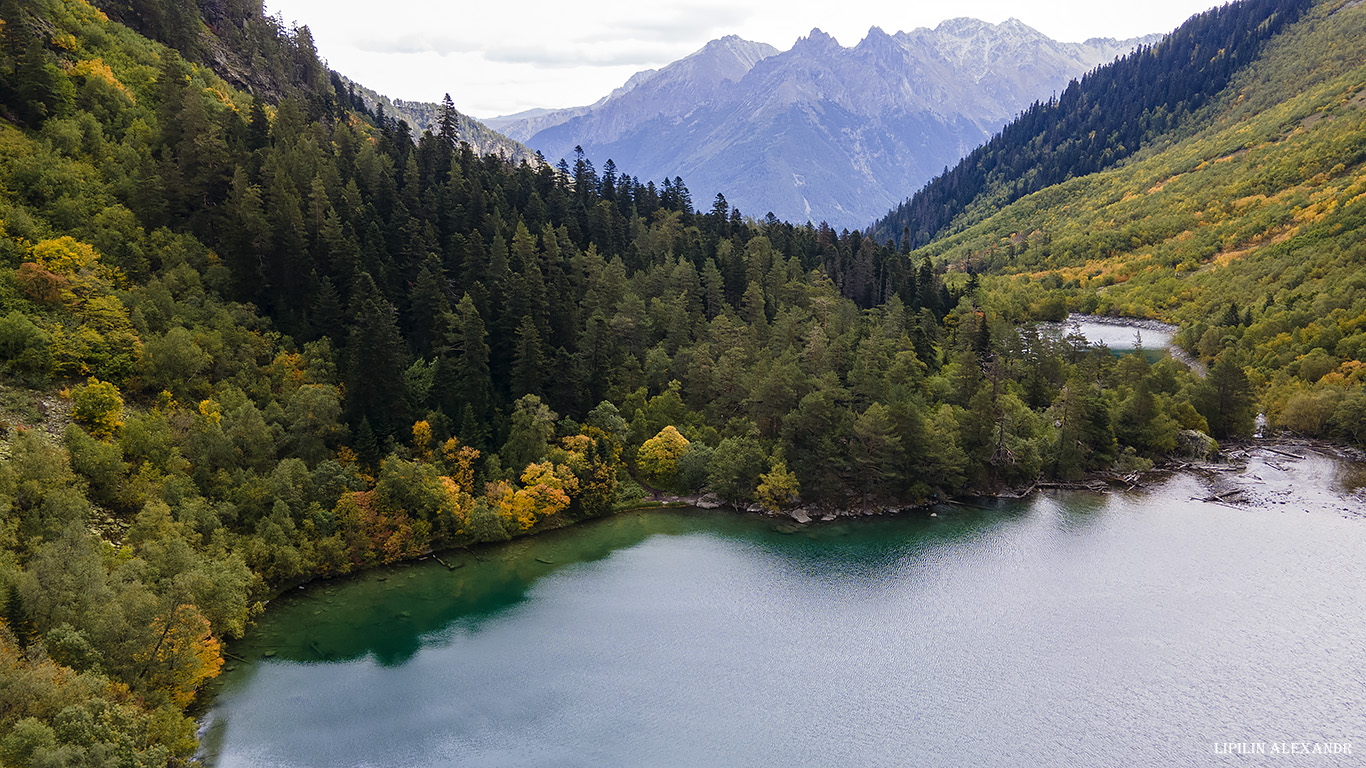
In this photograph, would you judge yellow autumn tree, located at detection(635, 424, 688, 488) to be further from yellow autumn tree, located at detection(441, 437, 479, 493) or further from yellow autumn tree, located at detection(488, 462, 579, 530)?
yellow autumn tree, located at detection(441, 437, 479, 493)

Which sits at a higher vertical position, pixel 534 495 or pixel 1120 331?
pixel 1120 331

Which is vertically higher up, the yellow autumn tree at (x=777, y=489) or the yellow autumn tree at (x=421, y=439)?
the yellow autumn tree at (x=421, y=439)

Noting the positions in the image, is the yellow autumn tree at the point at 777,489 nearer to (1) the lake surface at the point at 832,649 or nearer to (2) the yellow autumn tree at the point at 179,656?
(1) the lake surface at the point at 832,649

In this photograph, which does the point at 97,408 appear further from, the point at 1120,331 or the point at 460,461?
the point at 1120,331

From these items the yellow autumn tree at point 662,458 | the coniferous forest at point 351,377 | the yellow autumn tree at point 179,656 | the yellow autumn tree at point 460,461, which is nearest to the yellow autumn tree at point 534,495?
the coniferous forest at point 351,377

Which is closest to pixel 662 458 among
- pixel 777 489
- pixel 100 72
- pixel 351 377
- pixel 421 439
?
pixel 777 489

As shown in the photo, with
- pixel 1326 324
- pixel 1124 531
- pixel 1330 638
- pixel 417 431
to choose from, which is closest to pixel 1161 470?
pixel 1124 531

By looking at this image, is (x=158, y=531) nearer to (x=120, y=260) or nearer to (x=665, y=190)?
(x=120, y=260)
